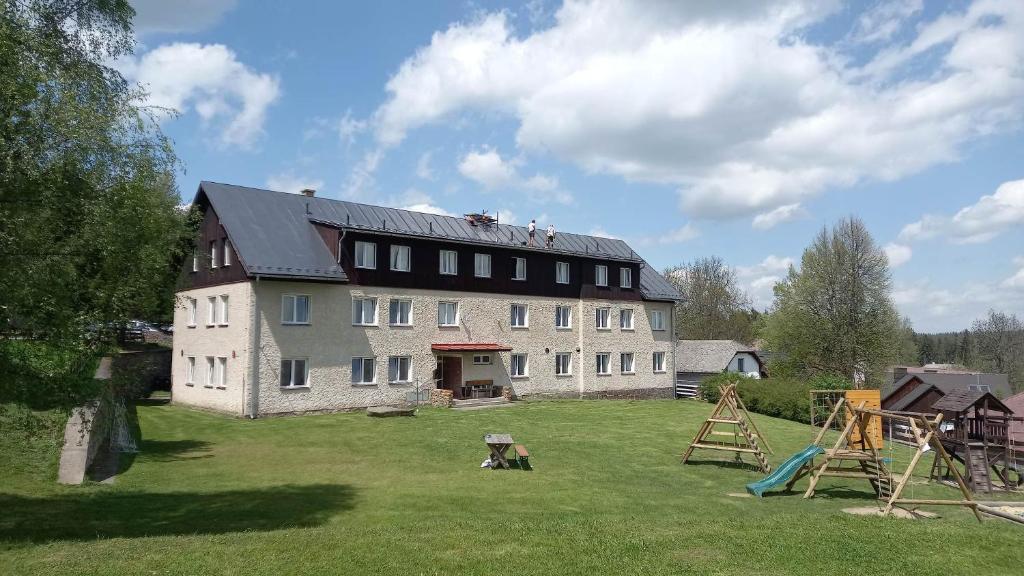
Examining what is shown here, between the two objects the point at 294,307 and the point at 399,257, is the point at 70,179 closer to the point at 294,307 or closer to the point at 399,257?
the point at 294,307

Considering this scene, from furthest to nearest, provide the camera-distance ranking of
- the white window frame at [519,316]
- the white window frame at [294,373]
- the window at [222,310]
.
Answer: the white window frame at [519,316]
the window at [222,310]
the white window frame at [294,373]

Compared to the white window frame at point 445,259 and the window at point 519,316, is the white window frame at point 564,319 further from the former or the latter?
the white window frame at point 445,259

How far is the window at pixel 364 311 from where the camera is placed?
3219cm

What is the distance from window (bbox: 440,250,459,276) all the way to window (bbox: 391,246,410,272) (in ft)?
6.69

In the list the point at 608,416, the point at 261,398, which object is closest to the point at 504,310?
the point at 608,416

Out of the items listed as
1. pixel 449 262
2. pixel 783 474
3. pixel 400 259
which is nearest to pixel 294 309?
pixel 400 259

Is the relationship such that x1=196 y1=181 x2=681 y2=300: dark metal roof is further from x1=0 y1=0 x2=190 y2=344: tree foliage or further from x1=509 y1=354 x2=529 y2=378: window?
x1=0 y1=0 x2=190 y2=344: tree foliage

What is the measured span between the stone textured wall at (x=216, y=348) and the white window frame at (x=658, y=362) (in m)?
25.8

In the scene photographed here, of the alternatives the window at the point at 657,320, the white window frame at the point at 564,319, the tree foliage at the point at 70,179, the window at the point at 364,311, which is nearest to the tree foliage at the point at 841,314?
the window at the point at 657,320

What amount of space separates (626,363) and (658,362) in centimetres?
279

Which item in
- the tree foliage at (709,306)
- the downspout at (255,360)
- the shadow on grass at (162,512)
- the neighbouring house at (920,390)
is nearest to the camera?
the shadow on grass at (162,512)

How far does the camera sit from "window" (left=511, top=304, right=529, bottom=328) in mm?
38719

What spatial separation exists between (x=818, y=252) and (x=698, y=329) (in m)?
20.5

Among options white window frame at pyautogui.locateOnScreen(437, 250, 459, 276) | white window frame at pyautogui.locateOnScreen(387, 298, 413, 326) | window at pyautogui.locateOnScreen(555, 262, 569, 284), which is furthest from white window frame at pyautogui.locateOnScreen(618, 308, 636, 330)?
white window frame at pyautogui.locateOnScreen(387, 298, 413, 326)
